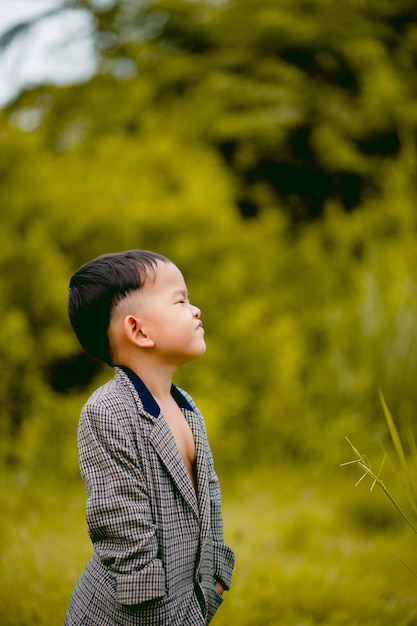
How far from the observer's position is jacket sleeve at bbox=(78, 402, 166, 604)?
1.39m

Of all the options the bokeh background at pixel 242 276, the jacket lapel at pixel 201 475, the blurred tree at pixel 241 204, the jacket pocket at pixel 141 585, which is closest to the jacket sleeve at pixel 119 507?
the jacket pocket at pixel 141 585

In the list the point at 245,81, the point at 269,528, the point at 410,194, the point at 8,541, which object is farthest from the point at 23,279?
the point at 245,81

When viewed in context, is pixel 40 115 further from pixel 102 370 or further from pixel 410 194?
pixel 410 194

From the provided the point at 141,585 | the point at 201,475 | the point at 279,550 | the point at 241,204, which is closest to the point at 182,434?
the point at 201,475

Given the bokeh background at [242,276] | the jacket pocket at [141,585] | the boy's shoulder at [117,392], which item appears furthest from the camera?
the bokeh background at [242,276]

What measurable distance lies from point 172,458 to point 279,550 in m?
1.96

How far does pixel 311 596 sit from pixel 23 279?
96.8 inches

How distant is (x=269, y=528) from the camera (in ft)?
11.3

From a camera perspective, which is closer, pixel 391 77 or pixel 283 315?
pixel 283 315

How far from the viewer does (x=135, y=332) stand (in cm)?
159

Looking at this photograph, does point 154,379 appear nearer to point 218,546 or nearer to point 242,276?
point 218,546

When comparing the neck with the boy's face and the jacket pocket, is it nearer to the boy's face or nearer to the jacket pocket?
the boy's face

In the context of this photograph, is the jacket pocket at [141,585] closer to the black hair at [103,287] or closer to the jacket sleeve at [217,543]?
the jacket sleeve at [217,543]

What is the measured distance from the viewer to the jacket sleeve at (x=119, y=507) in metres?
1.39
